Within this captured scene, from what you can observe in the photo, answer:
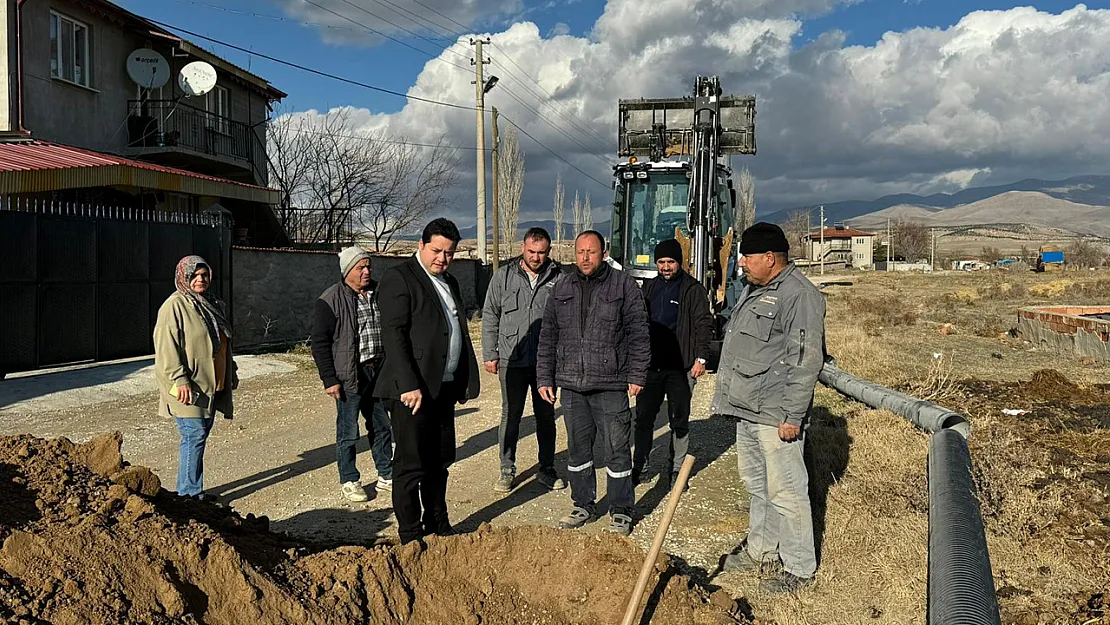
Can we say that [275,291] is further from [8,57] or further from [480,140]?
[480,140]

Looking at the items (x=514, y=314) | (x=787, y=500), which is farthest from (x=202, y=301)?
(x=787, y=500)

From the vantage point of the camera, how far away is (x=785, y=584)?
168 inches

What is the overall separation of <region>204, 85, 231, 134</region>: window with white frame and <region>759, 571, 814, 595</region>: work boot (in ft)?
63.6

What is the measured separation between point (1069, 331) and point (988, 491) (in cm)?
1147

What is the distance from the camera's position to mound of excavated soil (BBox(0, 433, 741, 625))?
8.91 feet

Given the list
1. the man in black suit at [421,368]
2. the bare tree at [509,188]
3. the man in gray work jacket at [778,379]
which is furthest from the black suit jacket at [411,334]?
the bare tree at [509,188]

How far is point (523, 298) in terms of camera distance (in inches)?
240

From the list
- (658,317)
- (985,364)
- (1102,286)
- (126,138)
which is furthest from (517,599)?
(1102,286)

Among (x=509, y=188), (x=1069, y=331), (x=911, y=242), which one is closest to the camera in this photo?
(x=1069, y=331)

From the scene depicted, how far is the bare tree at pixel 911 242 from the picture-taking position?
101 meters

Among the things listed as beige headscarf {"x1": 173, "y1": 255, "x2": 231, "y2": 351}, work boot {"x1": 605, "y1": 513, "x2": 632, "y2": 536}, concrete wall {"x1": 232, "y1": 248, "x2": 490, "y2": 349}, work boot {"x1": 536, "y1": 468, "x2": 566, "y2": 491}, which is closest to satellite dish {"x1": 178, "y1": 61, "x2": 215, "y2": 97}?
concrete wall {"x1": 232, "y1": 248, "x2": 490, "y2": 349}

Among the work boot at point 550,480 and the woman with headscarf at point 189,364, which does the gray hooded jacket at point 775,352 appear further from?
the woman with headscarf at point 189,364

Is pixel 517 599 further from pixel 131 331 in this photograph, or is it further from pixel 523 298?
pixel 131 331

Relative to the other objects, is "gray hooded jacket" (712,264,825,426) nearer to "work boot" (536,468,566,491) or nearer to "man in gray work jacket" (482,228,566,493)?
"man in gray work jacket" (482,228,566,493)
